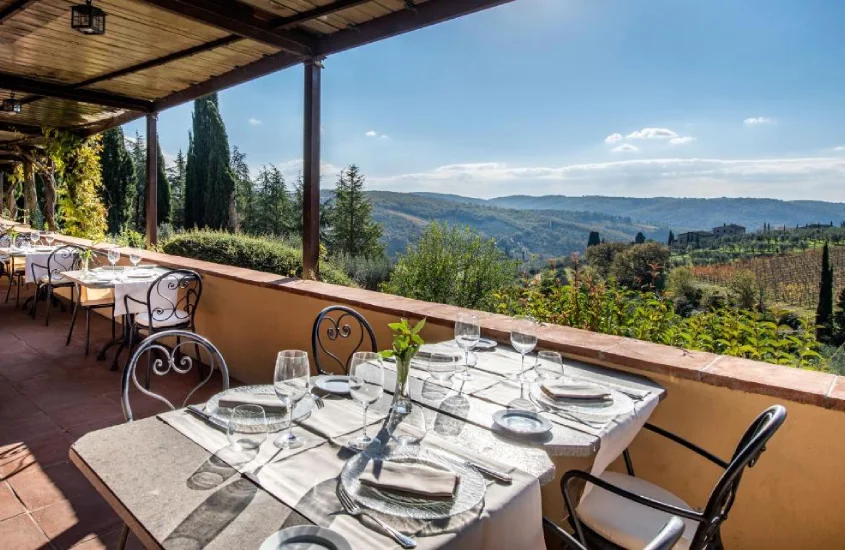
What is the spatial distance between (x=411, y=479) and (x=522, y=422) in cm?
48

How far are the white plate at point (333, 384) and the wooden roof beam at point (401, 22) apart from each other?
213 centimetres

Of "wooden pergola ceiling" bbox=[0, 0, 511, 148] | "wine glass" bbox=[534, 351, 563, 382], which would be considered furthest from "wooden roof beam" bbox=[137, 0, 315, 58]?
"wine glass" bbox=[534, 351, 563, 382]

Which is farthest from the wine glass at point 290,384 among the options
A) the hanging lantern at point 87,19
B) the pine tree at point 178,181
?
the pine tree at point 178,181

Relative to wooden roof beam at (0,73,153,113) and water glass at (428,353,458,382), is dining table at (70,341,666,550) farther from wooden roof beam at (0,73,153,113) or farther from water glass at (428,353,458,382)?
wooden roof beam at (0,73,153,113)

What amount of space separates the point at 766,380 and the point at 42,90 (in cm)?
647

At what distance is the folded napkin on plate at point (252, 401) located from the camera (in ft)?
4.53

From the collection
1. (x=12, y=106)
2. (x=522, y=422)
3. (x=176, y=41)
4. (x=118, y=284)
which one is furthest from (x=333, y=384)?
(x=12, y=106)

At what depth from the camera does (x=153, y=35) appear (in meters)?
3.82

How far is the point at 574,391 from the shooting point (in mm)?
1589

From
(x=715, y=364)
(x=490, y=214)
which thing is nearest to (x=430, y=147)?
(x=490, y=214)

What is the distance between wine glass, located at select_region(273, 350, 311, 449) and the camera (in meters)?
1.23

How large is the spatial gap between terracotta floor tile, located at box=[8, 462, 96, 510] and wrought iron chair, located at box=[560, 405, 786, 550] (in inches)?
79.4

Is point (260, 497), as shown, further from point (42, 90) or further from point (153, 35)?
point (42, 90)

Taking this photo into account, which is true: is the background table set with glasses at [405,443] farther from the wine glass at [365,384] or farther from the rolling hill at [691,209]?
the rolling hill at [691,209]
